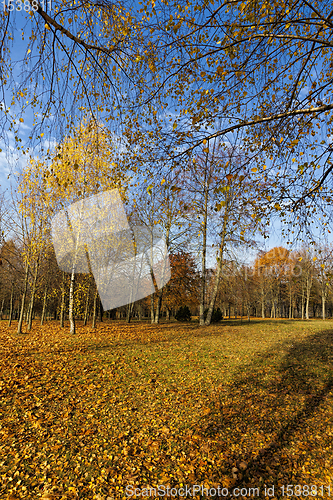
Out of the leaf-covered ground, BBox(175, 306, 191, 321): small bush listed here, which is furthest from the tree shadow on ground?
BBox(175, 306, 191, 321): small bush

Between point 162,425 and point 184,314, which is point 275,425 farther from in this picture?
point 184,314

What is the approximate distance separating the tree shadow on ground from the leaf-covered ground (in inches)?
0.7

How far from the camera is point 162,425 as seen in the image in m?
4.11

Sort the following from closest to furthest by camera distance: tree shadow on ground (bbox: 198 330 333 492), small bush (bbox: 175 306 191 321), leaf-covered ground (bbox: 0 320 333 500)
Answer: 1. leaf-covered ground (bbox: 0 320 333 500)
2. tree shadow on ground (bbox: 198 330 333 492)
3. small bush (bbox: 175 306 191 321)

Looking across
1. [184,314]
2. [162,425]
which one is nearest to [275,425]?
[162,425]

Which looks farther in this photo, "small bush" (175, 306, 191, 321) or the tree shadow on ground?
"small bush" (175, 306, 191, 321)

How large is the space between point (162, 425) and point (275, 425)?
1.89 m

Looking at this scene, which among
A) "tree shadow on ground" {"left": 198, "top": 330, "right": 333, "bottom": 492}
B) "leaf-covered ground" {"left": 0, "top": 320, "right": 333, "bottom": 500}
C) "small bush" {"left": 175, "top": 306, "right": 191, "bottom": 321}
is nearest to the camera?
"leaf-covered ground" {"left": 0, "top": 320, "right": 333, "bottom": 500}

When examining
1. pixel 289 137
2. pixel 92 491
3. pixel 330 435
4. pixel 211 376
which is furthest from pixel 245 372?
pixel 289 137

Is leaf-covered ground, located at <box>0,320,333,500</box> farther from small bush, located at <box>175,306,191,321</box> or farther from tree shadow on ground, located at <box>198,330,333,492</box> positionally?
small bush, located at <box>175,306,191,321</box>

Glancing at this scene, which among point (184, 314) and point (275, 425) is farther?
point (184, 314)

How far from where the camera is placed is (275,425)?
412cm

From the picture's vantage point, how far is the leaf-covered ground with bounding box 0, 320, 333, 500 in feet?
10.0

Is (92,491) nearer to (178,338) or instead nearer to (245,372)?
(245,372)
